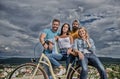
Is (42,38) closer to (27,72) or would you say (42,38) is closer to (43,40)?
(43,40)

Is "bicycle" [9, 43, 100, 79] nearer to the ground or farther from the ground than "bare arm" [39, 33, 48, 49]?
nearer to the ground

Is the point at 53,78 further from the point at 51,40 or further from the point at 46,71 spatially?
the point at 51,40

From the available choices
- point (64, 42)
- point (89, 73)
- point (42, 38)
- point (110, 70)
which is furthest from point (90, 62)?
point (110, 70)


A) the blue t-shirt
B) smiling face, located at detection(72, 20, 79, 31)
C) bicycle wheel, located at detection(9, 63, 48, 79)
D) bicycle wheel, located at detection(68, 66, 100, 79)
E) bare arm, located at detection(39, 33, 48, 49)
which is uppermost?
smiling face, located at detection(72, 20, 79, 31)

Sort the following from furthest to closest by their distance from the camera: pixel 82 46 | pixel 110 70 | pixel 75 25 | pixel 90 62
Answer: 1. pixel 110 70
2. pixel 75 25
3. pixel 90 62
4. pixel 82 46

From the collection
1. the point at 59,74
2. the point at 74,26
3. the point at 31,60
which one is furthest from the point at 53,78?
the point at 74,26

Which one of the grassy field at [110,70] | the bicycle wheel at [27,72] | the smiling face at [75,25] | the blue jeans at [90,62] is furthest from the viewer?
the grassy field at [110,70]

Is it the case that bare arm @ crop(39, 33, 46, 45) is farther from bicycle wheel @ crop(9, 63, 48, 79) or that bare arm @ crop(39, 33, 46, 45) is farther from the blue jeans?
the blue jeans

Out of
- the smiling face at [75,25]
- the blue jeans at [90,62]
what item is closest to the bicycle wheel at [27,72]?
the blue jeans at [90,62]

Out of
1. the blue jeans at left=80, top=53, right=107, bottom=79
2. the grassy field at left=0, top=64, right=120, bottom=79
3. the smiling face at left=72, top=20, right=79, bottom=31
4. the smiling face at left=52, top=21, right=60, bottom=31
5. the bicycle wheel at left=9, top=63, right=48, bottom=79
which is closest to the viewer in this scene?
the bicycle wheel at left=9, top=63, right=48, bottom=79

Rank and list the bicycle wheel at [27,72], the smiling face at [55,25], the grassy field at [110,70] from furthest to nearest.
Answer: the grassy field at [110,70] < the smiling face at [55,25] < the bicycle wheel at [27,72]

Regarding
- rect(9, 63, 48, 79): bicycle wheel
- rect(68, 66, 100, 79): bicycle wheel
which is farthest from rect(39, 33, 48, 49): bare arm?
rect(68, 66, 100, 79): bicycle wheel

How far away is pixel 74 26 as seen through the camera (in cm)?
645

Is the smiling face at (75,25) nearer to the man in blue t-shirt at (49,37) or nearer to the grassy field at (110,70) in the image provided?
the man in blue t-shirt at (49,37)
